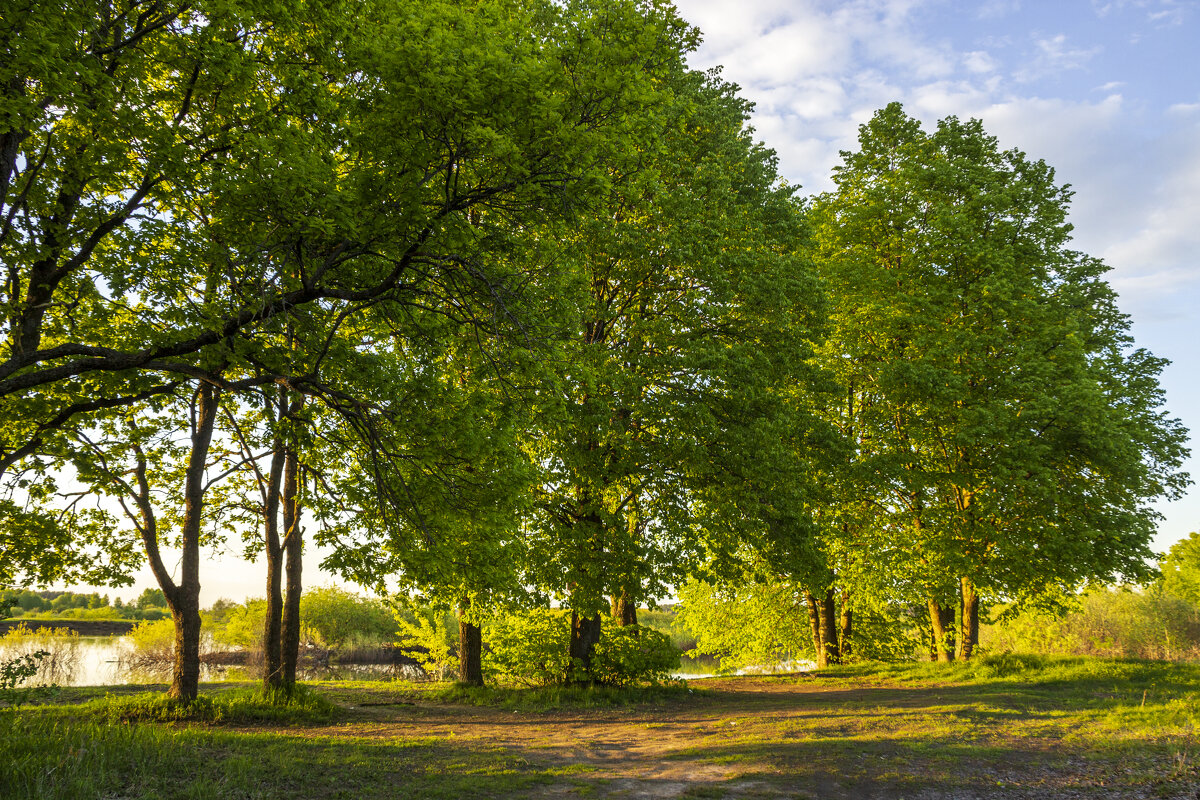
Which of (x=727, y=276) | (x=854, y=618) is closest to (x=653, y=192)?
(x=727, y=276)

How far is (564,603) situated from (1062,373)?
626 inches

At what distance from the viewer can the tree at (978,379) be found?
17.8 metres

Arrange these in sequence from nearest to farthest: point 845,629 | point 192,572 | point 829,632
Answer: point 192,572 → point 829,632 → point 845,629

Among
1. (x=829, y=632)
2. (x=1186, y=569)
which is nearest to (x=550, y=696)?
(x=829, y=632)

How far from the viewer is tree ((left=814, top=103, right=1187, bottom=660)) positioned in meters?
17.8

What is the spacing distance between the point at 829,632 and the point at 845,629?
1.61 m

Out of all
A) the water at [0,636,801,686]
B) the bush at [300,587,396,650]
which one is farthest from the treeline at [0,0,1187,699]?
the bush at [300,587,396,650]

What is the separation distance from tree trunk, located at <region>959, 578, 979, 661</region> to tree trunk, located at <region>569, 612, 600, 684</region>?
1183 centimetres

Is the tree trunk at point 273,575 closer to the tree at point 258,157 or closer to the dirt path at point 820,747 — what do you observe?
the dirt path at point 820,747

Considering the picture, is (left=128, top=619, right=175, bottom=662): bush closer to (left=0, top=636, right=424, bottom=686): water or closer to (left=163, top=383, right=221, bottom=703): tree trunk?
(left=0, top=636, right=424, bottom=686): water

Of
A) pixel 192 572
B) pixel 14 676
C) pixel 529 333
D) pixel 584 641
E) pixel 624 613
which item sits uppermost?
pixel 529 333

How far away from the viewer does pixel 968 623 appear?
20672 mm

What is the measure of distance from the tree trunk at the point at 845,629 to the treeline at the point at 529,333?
1.08 feet

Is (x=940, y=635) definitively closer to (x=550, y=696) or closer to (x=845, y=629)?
(x=845, y=629)
